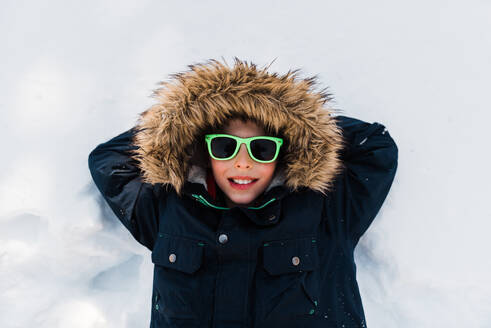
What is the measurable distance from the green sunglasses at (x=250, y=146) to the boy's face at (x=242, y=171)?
0.11 feet

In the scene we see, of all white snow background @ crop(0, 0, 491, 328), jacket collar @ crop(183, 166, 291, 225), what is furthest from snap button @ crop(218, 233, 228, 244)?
white snow background @ crop(0, 0, 491, 328)

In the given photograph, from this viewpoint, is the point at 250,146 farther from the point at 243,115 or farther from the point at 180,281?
the point at 180,281

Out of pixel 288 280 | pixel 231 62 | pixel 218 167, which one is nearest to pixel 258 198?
pixel 218 167

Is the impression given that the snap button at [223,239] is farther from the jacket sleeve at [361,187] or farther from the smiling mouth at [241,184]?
the jacket sleeve at [361,187]

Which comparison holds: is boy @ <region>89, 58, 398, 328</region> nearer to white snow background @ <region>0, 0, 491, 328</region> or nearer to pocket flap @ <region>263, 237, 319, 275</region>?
pocket flap @ <region>263, 237, 319, 275</region>

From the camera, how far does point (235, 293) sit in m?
1.99

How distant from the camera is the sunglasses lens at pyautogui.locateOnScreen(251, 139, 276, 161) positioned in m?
1.92

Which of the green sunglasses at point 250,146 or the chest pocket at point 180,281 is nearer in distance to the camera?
the green sunglasses at point 250,146

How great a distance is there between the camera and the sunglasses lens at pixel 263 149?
1.92m

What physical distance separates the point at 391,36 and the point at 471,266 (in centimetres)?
123

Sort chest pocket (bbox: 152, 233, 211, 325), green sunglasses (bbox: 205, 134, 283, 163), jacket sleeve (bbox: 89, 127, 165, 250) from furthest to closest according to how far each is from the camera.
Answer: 1. jacket sleeve (bbox: 89, 127, 165, 250)
2. chest pocket (bbox: 152, 233, 211, 325)
3. green sunglasses (bbox: 205, 134, 283, 163)

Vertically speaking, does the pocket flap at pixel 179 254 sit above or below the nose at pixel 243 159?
below

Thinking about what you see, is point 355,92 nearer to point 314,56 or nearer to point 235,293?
point 314,56

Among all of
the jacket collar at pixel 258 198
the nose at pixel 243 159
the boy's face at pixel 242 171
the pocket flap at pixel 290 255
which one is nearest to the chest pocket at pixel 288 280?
the pocket flap at pixel 290 255
